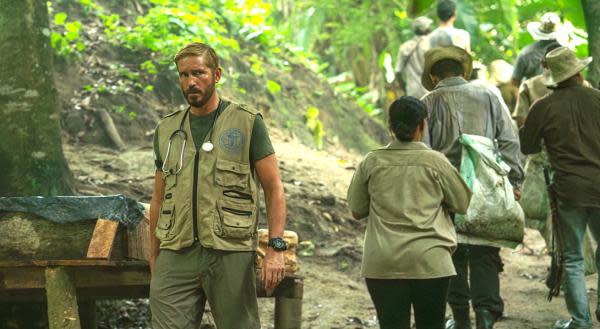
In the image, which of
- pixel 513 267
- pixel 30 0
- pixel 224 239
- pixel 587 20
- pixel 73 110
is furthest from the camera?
pixel 73 110

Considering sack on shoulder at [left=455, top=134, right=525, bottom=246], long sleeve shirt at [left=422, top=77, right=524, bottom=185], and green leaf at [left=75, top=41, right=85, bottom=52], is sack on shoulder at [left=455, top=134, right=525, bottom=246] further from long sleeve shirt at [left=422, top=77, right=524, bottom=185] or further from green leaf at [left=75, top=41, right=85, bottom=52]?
green leaf at [left=75, top=41, right=85, bottom=52]

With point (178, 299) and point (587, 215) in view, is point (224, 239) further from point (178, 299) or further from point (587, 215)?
point (587, 215)

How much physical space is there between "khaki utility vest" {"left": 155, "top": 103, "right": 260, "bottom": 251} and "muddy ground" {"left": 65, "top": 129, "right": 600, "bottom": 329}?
3.49 meters

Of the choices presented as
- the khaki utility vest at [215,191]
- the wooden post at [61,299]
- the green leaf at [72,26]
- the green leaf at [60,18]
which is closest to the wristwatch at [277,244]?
the khaki utility vest at [215,191]

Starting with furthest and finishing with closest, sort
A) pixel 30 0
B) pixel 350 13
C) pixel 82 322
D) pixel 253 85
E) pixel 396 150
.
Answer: pixel 350 13, pixel 253 85, pixel 30 0, pixel 82 322, pixel 396 150

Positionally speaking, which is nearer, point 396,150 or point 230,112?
point 230,112

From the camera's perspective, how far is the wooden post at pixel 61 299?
5816 mm

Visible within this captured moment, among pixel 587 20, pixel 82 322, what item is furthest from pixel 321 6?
pixel 82 322

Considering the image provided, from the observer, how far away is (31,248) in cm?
637

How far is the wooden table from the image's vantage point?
19.1 ft

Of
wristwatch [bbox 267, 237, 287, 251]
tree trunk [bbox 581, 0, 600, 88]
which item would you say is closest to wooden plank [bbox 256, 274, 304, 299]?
wristwatch [bbox 267, 237, 287, 251]

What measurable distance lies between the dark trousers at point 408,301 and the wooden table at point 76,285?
29.1 inches

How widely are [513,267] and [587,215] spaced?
15.3 ft

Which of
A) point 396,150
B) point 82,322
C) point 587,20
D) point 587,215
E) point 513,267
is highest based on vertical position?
point 587,20
